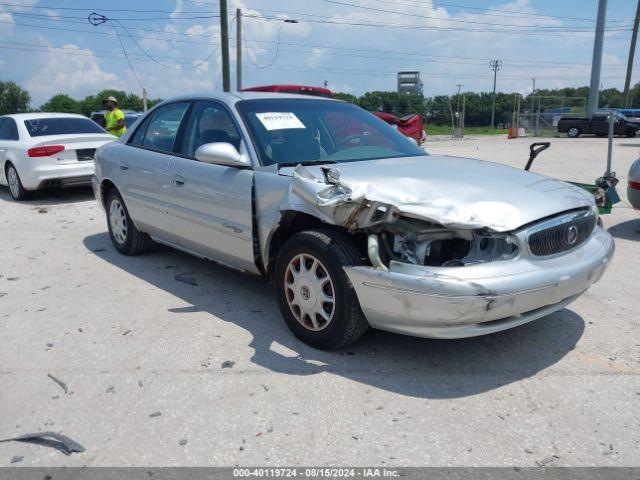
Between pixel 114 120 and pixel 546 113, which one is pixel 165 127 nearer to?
pixel 114 120

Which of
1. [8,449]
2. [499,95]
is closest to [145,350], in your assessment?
[8,449]

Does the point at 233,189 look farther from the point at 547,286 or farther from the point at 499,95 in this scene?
the point at 499,95

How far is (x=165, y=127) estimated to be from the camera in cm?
512

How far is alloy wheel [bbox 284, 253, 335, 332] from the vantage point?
11.3ft

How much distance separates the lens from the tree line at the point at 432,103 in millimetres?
37344

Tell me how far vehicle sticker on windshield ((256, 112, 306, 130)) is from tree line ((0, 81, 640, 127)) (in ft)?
64.2

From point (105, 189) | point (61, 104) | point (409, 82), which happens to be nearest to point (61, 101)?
point (61, 104)

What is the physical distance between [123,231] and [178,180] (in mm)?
1635

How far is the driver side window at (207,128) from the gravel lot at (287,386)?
1242 millimetres

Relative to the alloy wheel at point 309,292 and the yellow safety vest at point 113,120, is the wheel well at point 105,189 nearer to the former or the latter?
the alloy wheel at point 309,292

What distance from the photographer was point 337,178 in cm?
330

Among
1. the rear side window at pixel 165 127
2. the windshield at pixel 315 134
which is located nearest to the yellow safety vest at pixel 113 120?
the rear side window at pixel 165 127

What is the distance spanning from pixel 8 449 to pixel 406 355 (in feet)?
7.26

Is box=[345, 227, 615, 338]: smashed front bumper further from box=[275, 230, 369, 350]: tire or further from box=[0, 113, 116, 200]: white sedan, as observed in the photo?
box=[0, 113, 116, 200]: white sedan
